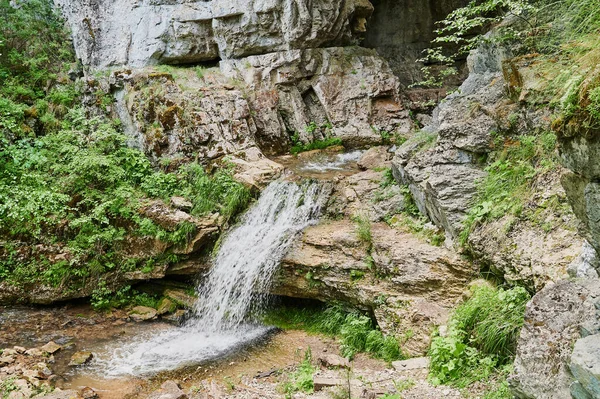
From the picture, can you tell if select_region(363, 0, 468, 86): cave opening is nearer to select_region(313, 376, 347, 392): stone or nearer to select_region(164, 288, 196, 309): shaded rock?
select_region(164, 288, 196, 309): shaded rock

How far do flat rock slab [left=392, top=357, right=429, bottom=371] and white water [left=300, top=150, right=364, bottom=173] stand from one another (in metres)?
6.08

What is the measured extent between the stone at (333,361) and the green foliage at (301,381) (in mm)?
173

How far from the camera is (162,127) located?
444 inches

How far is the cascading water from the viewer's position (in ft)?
24.4

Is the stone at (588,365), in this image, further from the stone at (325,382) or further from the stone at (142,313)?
the stone at (142,313)

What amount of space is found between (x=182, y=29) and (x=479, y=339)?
12552mm

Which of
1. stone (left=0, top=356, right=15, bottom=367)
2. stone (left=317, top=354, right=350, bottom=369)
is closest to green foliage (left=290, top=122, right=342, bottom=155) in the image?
stone (left=317, top=354, right=350, bottom=369)

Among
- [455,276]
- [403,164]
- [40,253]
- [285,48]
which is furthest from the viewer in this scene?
[285,48]

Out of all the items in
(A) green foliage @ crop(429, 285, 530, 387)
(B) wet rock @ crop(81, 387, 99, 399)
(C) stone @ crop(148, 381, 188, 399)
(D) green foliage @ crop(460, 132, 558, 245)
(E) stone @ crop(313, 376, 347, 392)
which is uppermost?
(D) green foliage @ crop(460, 132, 558, 245)

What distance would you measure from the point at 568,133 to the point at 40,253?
374 inches

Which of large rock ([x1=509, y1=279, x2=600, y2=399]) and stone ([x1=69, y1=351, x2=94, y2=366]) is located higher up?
large rock ([x1=509, y1=279, x2=600, y2=399])

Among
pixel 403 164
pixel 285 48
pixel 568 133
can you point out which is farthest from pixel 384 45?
pixel 568 133

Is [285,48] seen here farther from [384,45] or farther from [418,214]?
[418,214]

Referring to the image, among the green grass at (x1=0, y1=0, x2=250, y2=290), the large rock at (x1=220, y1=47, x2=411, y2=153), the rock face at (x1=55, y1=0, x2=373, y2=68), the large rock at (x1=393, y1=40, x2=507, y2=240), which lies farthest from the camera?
the rock face at (x1=55, y1=0, x2=373, y2=68)
